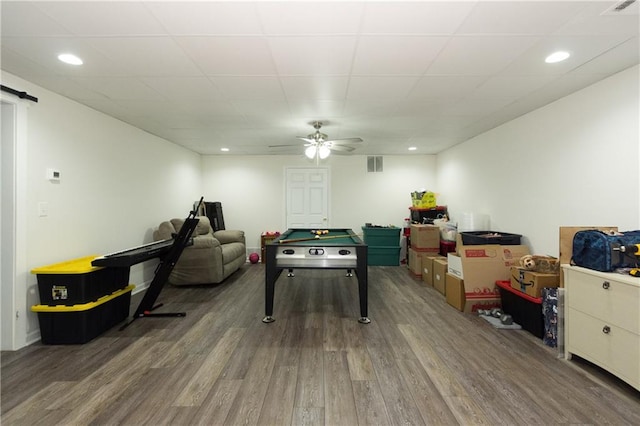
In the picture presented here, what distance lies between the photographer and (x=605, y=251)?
1910mm

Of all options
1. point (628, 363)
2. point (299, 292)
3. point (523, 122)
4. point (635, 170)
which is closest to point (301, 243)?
point (299, 292)

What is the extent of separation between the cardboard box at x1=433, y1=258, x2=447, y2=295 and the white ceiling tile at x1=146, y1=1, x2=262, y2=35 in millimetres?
3604

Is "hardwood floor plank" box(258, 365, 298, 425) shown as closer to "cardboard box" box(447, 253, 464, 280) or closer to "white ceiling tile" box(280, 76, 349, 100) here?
"cardboard box" box(447, 253, 464, 280)

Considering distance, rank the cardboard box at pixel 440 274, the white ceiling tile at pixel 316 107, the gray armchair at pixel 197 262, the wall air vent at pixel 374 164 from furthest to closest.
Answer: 1. the wall air vent at pixel 374 164
2. the gray armchair at pixel 197 262
3. the cardboard box at pixel 440 274
4. the white ceiling tile at pixel 316 107

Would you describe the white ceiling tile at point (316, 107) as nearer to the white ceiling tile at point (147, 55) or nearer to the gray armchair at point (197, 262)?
the white ceiling tile at point (147, 55)

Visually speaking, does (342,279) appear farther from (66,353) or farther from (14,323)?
(14,323)

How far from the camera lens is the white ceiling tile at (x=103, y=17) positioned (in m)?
1.53

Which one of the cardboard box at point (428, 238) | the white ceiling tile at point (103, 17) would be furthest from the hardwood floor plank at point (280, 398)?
the cardboard box at point (428, 238)

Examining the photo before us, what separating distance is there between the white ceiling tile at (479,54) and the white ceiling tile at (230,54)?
4.56 ft

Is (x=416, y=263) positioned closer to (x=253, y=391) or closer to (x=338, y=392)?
(x=338, y=392)

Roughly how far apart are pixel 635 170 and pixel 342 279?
3595 millimetres

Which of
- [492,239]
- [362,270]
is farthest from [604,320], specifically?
[362,270]

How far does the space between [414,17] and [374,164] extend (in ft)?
14.4

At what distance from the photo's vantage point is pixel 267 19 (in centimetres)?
165
